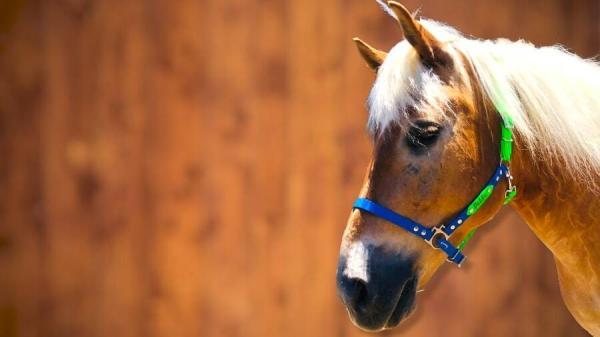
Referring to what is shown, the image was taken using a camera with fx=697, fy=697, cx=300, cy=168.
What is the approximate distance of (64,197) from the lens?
357cm

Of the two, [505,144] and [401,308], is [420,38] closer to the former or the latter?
[505,144]

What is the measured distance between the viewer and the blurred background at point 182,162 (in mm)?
3553

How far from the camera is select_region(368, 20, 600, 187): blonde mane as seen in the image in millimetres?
1670

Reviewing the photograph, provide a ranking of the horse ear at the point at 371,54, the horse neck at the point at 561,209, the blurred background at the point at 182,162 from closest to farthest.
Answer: the horse neck at the point at 561,209 → the horse ear at the point at 371,54 → the blurred background at the point at 182,162

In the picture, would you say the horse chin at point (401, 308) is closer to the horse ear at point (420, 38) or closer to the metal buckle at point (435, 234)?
the metal buckle at point (435, 234)

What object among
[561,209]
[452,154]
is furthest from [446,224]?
[561,209]

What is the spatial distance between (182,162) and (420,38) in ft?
7.20

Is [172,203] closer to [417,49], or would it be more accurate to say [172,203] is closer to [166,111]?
[166,111]

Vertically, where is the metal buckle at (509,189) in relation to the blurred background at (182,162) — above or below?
above

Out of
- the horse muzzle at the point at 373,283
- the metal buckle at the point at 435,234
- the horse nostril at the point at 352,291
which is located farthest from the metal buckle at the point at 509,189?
the horse nostril at the point at 352,291

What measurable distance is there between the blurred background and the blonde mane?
1.94 meters

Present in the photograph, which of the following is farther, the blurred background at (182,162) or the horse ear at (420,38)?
the blurred background at (182,162)

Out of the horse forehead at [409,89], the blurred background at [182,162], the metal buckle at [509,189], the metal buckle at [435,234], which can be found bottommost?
the blurred background at [182,162]

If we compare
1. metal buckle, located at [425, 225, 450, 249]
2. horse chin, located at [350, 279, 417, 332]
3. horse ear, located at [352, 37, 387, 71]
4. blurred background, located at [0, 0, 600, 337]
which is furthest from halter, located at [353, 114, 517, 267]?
blurred background, located at [0, 0, 600, 337]
